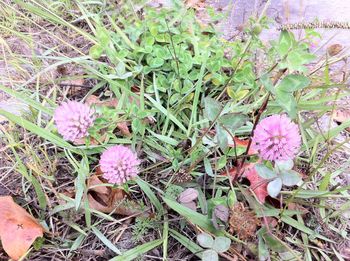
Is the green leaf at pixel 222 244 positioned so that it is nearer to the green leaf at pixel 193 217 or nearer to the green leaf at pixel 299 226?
the green leaf at pixel 193 217


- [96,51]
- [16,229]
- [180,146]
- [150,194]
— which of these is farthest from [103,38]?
[16,229]


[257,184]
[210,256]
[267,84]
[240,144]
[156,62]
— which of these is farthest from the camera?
[156,62]

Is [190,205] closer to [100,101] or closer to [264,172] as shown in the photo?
[264,172]

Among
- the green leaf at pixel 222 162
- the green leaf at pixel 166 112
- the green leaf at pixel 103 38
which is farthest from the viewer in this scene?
the green leaf at pixel 103 38

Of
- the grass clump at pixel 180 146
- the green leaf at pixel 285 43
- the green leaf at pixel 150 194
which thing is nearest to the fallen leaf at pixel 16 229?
the grass clump at pixel 180 146

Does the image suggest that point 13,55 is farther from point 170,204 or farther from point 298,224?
point 298,224

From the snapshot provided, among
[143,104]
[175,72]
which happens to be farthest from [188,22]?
[143,104]
